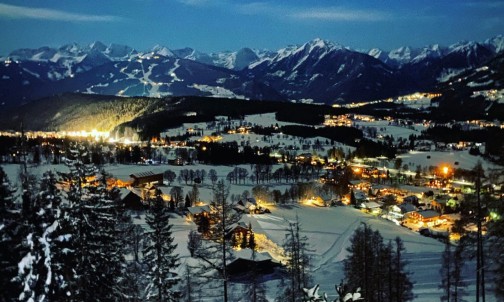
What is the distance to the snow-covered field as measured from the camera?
4427 cm

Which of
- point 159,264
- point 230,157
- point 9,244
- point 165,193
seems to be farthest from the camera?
point 230,157

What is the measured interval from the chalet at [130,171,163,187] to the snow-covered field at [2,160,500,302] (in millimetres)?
19776

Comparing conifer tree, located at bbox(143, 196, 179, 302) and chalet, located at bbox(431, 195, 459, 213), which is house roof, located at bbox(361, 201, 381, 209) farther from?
conifer tree, located at bbox(143, 196, 179, 302)

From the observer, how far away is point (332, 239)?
66000 mm

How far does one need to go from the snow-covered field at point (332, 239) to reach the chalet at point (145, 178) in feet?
64.9

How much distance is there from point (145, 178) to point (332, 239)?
218 ft

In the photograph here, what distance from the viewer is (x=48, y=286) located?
1052 cm

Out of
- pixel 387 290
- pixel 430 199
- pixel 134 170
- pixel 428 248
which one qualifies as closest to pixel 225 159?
pixel 134 170

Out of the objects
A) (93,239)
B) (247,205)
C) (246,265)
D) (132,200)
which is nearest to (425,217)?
(247,205)

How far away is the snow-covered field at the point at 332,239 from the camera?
145 ft

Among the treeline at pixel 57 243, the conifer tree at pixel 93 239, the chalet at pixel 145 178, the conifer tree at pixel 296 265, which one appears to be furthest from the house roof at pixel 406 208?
the conifer tree at pixel 93 239

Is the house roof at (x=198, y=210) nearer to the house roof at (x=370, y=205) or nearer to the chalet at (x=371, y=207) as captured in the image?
the chalet at (x=371, y=207)

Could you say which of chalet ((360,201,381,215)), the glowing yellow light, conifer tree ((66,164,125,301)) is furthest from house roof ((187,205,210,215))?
the glowing yellow light

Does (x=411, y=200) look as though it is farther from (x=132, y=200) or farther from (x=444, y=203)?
(x=132, y=200)
